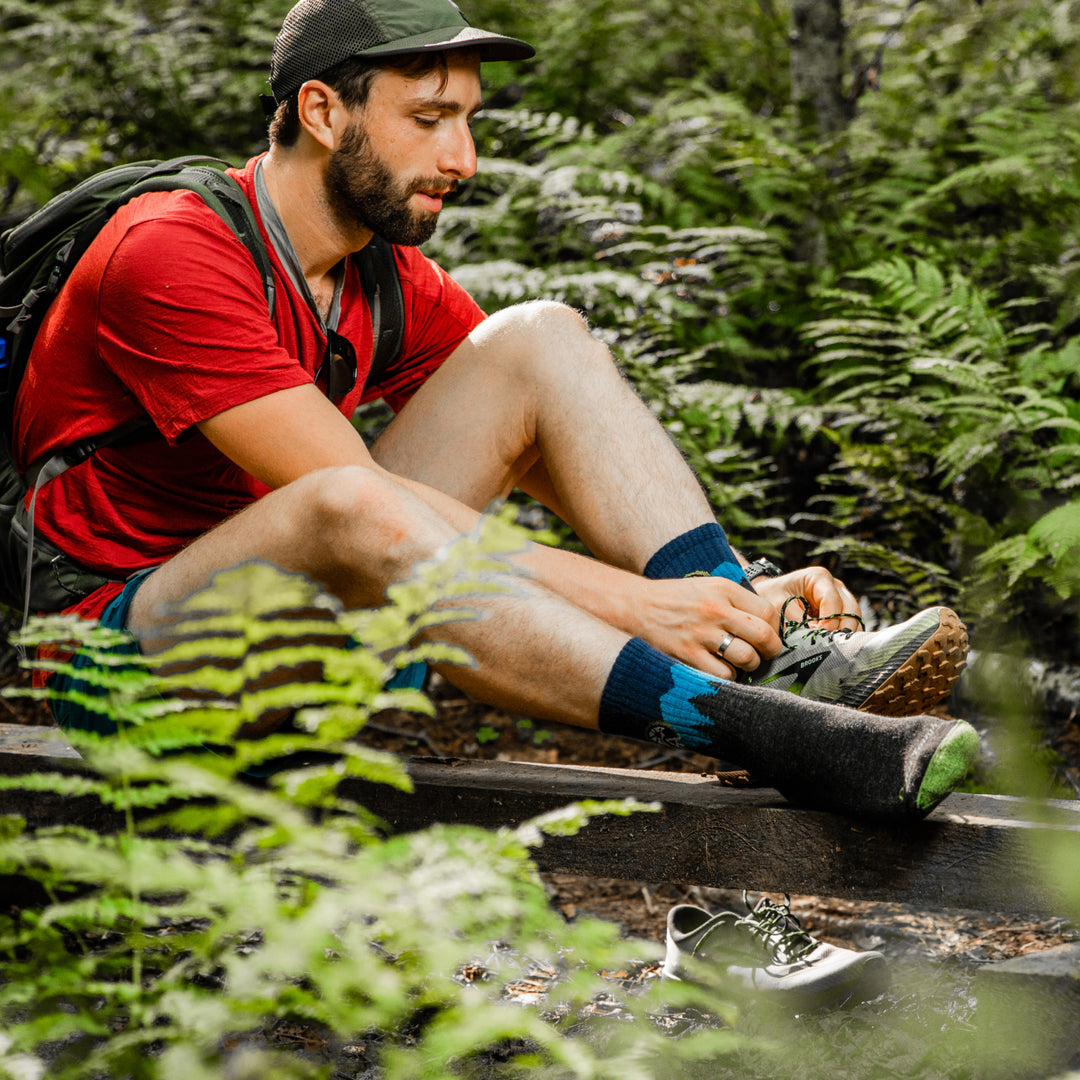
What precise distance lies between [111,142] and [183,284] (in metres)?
4.92

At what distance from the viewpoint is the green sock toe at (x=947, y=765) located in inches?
68.5

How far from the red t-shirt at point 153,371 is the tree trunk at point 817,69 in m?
3.83

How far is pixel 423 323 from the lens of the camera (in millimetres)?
2877

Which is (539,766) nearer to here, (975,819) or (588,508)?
(588,508)

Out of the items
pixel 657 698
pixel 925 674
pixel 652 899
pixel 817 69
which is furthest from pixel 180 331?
pixel 817 69

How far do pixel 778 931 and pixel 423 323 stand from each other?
185cm

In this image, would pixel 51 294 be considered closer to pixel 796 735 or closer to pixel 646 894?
pixel 796 735

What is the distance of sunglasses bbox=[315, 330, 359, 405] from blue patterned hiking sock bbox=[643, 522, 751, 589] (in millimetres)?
922

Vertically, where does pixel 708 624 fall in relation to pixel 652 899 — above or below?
above

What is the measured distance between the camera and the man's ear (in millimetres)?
2408

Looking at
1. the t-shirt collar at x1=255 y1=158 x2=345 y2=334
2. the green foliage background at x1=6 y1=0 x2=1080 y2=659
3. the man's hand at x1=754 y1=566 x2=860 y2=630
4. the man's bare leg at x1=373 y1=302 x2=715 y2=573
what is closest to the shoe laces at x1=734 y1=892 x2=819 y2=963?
the man's hand at x1=754 y1=566 x2=860 y2=630

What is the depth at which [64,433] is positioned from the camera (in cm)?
227

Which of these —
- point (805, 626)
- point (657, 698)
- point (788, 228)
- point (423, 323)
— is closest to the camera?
point (657, 698)

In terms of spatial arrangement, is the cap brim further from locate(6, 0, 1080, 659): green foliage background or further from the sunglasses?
locate(6, 0, 1080, 659): green foliage background
